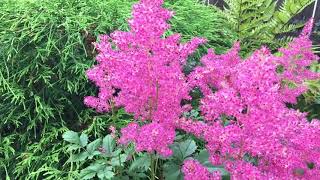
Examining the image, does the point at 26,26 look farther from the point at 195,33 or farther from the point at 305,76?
the point at 305,76

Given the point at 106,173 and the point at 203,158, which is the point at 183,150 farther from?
the point at 106,173

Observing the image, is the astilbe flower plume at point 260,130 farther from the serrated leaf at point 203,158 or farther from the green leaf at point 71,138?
the green leaf at point 71,138

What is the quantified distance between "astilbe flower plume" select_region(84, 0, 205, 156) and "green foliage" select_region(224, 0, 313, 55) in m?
2.23

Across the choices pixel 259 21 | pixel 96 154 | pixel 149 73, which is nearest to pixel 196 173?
pixel 149 73

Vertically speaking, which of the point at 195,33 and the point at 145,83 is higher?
the point at 145,83

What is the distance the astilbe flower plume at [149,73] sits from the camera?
154 centimetres

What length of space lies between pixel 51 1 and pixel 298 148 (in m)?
2.00

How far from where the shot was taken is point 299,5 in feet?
12.6

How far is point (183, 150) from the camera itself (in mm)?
1915

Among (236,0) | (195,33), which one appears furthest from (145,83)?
(236,0)

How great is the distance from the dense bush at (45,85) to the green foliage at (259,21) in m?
1.30

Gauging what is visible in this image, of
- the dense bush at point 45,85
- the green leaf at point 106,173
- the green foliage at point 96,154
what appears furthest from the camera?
the dense bush at point 45,85

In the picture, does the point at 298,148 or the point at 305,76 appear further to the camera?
the point at 305,76

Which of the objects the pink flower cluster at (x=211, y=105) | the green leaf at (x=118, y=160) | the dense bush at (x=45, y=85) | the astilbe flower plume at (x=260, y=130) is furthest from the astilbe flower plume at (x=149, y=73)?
the dense bush at (x=45, y=85)
